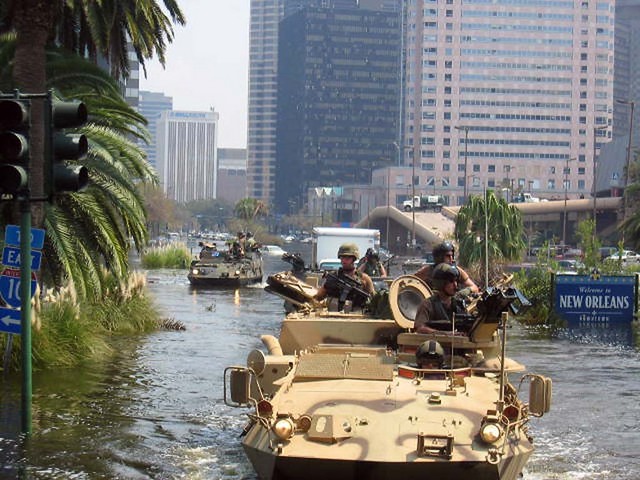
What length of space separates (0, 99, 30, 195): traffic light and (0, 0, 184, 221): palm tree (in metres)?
6.78

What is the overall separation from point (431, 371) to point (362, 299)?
19.1 ft

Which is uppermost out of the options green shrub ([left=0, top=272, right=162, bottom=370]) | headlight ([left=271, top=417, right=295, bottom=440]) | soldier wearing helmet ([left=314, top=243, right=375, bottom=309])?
soldier wearing helmet ([left=314, top=243, right=375, bottom=309])

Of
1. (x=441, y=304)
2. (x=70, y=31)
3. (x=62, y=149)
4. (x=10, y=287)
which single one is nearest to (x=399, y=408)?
(x=441, y=304)

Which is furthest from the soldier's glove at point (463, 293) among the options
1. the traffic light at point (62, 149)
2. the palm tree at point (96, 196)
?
the palm tree at point (96, 196)

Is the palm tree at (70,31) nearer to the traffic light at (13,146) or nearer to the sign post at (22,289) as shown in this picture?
the sign post at (22,289)

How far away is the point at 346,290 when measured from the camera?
16969 millimetres

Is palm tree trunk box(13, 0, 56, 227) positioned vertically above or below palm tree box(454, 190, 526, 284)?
above

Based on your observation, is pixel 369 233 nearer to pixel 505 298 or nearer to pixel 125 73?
pixel 125 73

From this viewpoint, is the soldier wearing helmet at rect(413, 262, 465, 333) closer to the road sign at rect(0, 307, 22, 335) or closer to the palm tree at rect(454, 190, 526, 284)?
the road sign at rect(0, 307, 22, 335)

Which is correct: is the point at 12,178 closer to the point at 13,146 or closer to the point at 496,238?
the point at 13,146

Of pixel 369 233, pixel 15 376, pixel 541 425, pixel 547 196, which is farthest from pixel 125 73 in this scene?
pixel 547 196

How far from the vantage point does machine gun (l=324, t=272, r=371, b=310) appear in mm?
16819

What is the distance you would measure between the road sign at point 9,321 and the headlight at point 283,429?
4.25 m

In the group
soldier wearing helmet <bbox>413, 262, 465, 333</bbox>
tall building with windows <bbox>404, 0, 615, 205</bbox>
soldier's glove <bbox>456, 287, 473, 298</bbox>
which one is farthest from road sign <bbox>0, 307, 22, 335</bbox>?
tall building with windows <bbox>404, 0, 615, 205</bbox>
